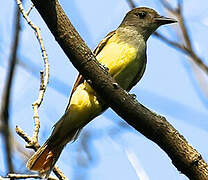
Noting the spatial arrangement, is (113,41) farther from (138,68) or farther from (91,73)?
(91,73)

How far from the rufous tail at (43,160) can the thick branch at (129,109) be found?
899mm

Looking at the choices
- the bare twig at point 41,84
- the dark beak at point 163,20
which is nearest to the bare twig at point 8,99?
the bare twig at point 41,84

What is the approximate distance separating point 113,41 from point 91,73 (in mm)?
1825

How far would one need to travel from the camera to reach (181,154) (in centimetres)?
303

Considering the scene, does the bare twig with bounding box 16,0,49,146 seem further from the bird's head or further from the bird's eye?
the bird's eye

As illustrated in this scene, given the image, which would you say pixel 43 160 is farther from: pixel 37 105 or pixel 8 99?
pixel 37 105

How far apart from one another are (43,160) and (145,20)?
89.5 inches

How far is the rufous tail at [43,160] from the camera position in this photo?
3.74 metres

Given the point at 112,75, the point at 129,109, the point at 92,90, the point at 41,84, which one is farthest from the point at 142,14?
the point at 129,109

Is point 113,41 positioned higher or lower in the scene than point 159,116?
higher

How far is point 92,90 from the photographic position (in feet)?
14.1

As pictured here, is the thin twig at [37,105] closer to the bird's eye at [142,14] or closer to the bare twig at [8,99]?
the bare twig at [8,99]

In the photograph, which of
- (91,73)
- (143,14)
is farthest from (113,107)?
(143,14)

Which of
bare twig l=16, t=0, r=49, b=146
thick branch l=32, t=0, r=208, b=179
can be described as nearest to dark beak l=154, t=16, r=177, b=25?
bare twig l=16, t=0, r=49, b=146
